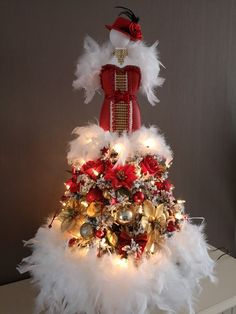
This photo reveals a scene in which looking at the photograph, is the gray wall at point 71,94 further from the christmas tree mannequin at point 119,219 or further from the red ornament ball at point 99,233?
the red ornament ball at point 99,233

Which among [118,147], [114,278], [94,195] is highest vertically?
[118,147]

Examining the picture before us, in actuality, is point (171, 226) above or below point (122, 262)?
above

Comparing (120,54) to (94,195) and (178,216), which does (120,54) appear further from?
(178,216)

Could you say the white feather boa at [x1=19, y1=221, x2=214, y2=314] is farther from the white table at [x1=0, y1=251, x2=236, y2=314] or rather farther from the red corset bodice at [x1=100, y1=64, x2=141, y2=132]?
the red corset bodice at [x1=100, y1=64, x2=141, y2=132]

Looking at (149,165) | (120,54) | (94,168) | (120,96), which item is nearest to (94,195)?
(94,168)

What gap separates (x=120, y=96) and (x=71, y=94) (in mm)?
341

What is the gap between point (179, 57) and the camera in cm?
137

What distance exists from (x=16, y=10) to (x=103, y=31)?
13.1 inches

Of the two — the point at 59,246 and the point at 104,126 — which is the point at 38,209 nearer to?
the point at 59,246

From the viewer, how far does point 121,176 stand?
2.83 feet

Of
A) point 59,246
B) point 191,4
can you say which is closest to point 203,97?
point 191,4

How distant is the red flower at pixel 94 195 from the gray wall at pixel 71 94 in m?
0.36

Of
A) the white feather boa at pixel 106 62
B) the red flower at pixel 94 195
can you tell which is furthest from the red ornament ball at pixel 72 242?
the white feather boa at pixel 106 62

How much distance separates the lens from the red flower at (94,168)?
887 millimetres
